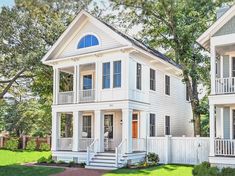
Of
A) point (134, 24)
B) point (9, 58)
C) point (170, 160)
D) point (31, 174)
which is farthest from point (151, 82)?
point (9, 58)

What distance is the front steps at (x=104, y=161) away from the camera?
20.8 metres

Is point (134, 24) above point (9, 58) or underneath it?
above

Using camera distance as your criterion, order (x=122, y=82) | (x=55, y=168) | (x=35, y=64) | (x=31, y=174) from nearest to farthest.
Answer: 1. (x=31, y=174)
2. (x=55, y=168)
3. (x=122, y=82)
4. (x=35, y=64)

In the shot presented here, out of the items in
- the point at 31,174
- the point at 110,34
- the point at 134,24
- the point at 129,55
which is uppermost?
the point at 134,24

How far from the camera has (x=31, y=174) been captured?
741 inches

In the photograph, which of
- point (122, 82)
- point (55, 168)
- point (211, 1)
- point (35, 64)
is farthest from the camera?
point (35, 64)

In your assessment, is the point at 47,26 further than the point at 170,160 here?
Yes

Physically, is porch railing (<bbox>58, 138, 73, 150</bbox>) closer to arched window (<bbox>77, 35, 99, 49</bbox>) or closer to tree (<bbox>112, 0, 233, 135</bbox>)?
arched window (<bbox>77, 35, 99, 49</bbox>)

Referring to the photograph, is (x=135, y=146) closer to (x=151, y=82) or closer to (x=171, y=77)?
(x=151, y=82)

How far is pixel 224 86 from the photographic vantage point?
60.9 ft

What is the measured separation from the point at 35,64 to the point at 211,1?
1546 centimetres

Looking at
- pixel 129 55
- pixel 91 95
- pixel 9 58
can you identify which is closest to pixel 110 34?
pixel 129 55

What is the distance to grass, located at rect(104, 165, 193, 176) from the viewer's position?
18.0 meters

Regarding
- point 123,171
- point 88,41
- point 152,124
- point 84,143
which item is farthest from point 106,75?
point 123,171
